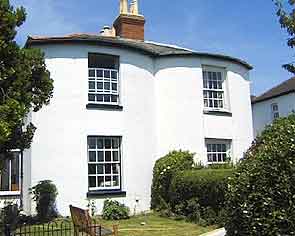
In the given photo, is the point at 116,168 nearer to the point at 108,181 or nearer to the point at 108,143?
the point at 108,181

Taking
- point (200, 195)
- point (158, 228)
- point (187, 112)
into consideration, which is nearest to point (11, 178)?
point (158, 228)

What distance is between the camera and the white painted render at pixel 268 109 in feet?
111

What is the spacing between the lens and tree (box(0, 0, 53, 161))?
1161cm

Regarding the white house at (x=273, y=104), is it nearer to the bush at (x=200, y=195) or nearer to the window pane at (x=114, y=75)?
the window pane at (x=114, y=75)

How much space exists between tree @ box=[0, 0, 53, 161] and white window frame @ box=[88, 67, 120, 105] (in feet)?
20.6

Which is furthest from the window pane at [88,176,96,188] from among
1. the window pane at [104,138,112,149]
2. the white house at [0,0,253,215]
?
the window pane at [104,138,112,149]

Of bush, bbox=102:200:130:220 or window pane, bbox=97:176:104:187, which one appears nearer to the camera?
bush, bbox=102:200:130:220

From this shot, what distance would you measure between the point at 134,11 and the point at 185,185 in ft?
37.5

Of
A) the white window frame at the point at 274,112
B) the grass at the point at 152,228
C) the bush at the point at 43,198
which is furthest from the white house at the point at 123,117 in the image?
the white window frame at the point at 274,112

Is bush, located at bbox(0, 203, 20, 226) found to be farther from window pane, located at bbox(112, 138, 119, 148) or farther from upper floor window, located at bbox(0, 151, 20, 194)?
window pane, located at bbox(112, 138, 119, 148)

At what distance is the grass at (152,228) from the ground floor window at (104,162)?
1950 millimetres

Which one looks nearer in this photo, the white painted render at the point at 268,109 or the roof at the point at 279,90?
the white painted render at the point at 268,109

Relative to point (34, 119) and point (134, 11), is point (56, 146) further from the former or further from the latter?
point (134, 11)

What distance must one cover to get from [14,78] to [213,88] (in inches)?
497
